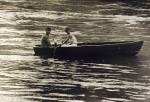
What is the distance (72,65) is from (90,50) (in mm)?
2632

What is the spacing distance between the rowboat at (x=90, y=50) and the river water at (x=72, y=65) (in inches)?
21.7

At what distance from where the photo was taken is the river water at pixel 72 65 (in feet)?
87.3

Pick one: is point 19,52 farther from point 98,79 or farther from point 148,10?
point 148,10

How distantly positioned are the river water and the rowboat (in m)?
0.55

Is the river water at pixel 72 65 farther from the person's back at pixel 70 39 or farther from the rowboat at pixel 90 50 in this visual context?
the person's back at pixel 70 39

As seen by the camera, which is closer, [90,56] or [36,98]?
[36,98]

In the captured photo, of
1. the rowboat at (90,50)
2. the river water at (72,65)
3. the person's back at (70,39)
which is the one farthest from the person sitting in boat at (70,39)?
the river water at (72,65)

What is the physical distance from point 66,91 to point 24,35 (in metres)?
21.9

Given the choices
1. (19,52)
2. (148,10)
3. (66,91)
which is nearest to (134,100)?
(66,91)

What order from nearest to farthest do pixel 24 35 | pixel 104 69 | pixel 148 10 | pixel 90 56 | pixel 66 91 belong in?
pixel 66 91, pixel 104 69, pixel 90 56, pixel 24 35, pixel 148 10

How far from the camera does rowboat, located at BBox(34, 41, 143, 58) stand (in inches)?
1454

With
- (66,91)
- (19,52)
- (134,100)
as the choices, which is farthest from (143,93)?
(19,52)

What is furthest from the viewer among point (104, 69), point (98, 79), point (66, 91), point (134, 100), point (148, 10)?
point (148, 10)

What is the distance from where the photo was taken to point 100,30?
53188 mm
